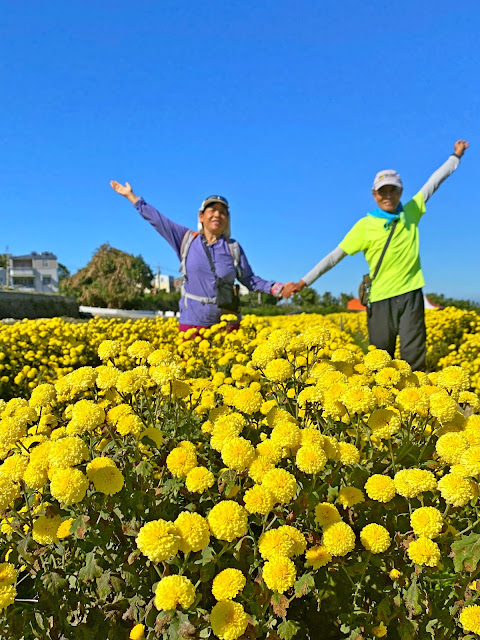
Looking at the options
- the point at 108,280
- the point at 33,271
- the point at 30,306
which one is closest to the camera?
the point at 30,306

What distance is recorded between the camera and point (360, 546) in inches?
56.4

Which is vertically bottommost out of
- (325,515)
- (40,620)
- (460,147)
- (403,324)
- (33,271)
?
(40,620)

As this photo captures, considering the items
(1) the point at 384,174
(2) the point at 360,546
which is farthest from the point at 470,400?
(1) the point at 384,174

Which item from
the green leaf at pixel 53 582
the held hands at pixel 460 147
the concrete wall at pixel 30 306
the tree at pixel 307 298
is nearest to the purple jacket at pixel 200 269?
the held hands at pixel 460 147

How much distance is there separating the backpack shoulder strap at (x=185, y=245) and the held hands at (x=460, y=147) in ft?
8.59

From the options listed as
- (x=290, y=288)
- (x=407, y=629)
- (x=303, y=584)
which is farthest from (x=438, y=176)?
(x=303, y=584)

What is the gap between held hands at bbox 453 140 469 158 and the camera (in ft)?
14.4

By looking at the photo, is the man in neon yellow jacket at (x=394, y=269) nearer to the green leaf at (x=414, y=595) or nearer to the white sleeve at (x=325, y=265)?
the white sleeve at (x=325, y=265)

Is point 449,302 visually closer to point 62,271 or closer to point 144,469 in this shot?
point 144,469

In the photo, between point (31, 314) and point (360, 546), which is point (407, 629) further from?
point (31, 314)

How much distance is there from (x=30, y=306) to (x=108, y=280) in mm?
22542

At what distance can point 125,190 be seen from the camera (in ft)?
14.0

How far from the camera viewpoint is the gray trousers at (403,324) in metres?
4.09

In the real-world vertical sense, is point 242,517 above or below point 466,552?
above
